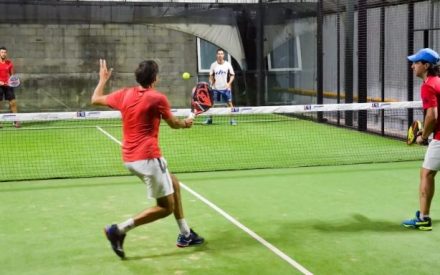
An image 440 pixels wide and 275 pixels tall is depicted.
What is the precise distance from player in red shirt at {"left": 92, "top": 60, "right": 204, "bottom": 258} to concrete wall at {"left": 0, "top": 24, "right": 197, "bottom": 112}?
13.7 meters

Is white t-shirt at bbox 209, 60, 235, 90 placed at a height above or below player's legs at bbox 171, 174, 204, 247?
above

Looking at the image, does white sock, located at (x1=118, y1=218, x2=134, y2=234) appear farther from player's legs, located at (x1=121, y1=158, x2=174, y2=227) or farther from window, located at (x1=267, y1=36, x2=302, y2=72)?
window, located at (x1=267, y1=36, x2=302, y2=72)

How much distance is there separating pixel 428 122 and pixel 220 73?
1008cm

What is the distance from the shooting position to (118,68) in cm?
1919

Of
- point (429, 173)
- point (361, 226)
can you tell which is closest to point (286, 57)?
point (361, 226)

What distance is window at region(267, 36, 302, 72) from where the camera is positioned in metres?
18.5

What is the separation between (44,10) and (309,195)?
1232 centimetres

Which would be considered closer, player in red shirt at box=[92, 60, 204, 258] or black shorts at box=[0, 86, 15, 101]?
player in red shirt at box=[92, 60, 204, 258]

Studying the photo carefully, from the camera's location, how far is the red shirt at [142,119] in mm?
5434

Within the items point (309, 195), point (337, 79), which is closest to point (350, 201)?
point (309, 195)

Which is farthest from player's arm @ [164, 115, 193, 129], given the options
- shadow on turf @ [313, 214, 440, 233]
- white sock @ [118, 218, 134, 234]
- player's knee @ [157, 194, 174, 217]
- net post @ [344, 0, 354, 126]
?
net post @ [344, 0, 354, 126]

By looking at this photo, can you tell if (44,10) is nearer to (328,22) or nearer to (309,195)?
(328,22)

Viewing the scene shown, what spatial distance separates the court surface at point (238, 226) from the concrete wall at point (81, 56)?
9.90 meters

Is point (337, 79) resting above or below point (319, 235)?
above
